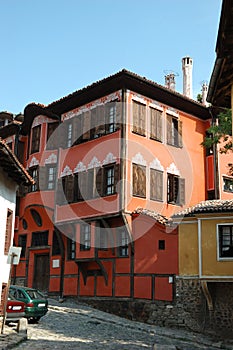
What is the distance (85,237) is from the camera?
1016 inches

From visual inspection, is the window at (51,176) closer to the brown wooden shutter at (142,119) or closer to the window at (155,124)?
the brown wooden shutter at (142,119)

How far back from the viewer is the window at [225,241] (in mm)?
21077

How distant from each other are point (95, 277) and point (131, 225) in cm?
383

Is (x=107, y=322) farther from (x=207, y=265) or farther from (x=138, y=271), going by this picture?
(x=207, y=265)

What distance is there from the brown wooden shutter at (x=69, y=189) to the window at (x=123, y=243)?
3468 mm

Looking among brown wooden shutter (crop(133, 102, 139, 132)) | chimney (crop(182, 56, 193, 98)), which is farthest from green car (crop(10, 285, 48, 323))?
chimney (crop(182, 56, 193, 98))

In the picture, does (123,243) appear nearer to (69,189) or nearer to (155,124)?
(69,189)

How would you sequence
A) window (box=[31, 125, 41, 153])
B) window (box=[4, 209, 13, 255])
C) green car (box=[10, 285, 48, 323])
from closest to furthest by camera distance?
window (box=[4, 209, 13, 255])
green car (box=[10, 285, 48, 323])
window (box=[31, 125, 41, 153])

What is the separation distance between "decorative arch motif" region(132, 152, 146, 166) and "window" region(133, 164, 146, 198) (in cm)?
18

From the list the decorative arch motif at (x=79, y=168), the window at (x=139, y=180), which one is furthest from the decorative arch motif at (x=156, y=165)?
the decorative arch motif at (x=79, y=168)

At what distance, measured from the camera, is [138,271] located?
2361 centimetres

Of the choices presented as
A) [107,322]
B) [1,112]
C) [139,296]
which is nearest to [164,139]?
[139,296]

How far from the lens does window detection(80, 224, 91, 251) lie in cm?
2550

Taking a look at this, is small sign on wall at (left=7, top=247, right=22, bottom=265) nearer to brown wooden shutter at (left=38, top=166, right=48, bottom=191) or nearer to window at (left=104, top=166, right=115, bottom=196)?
window at (left=104, top=166, right=115, bottom=196)
